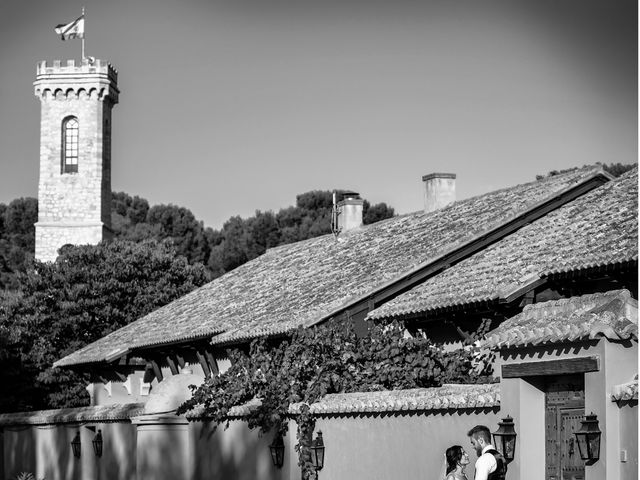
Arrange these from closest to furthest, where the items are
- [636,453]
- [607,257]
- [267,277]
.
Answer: [636,453]
[607,257]
[267,277]

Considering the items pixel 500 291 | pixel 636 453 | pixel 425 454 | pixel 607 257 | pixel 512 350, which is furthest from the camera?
pixel 500 291

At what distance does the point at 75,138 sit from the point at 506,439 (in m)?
68.9

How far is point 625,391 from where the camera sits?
12242 millimetres

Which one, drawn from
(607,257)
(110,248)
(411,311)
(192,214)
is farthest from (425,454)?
(192,214)

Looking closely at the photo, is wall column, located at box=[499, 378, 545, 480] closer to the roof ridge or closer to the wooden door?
the wooden door

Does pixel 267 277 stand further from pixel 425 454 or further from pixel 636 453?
pixel 636 453

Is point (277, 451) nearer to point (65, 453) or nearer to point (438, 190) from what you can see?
point (65, 453)

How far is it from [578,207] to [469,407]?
10274mm

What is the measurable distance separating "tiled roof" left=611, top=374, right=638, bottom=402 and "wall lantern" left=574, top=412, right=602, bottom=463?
0.31 meters

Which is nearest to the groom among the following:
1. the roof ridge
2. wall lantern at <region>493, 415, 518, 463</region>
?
wall lantern at <region>493, 415, 518, 463</region>

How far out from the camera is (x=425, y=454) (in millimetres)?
15664

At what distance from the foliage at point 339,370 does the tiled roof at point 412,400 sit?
1.21ft

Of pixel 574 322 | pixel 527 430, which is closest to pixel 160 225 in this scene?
pixel 527 430

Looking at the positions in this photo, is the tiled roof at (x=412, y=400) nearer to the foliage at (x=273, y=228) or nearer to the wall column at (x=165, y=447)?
the wall column at (x=165, y=447)
